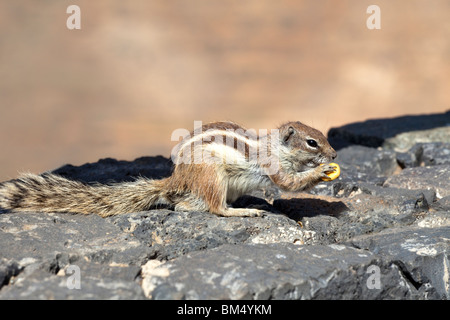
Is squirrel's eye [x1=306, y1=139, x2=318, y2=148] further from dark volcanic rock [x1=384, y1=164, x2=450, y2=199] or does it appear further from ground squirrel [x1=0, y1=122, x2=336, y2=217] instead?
dark volcanic rock [x1=384, y1=164, x2=450, y2=199]

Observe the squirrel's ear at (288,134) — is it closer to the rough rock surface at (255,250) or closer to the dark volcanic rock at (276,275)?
the rough rock surface at (255,250)

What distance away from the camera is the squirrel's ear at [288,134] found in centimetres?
496

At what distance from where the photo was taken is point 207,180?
4660 mm

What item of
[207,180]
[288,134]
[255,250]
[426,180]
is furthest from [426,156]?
[255,250]

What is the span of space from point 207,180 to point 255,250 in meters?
1.10

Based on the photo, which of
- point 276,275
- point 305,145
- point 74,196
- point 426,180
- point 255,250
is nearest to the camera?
point 276,275

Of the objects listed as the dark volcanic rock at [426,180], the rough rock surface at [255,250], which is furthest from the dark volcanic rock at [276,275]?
the dark volcanic rock at [426,180]

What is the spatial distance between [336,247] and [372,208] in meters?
1.21

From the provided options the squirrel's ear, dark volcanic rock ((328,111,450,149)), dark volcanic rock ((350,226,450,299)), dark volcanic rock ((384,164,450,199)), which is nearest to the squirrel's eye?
the squirrel's ear

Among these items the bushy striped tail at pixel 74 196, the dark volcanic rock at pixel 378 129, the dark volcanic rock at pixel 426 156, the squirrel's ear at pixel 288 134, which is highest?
the dark volcanic rock at pixel 378 129

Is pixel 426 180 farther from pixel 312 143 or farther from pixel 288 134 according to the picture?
pixel 288 134

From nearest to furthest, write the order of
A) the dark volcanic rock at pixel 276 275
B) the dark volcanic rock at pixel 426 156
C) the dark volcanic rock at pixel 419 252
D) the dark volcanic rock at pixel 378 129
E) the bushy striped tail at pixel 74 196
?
the dark volcanic rock at pixel 276 275, the dark volcanic rock at pixel 419 252, the bushy striped tail at pixel 74 196, the dark volcanic rock at pixel 426 156, the dark volcanic rock at pixel 378 129

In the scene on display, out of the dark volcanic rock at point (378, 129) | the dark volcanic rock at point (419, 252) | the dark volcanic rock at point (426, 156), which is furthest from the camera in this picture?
the dark volcanic rock at point (378, 129)
